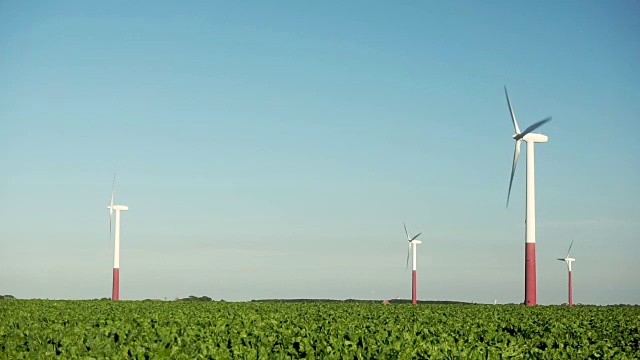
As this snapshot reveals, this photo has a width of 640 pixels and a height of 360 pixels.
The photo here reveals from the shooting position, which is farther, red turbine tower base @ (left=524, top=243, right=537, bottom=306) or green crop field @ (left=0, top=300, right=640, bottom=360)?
red turbine tower base @ (left=524, top=243, right=537, bottom=306)

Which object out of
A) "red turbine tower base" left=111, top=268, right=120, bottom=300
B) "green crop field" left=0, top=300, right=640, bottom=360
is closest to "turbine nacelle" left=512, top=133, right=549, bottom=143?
"green crop field" left=0, top=300, right=640, bottom=360

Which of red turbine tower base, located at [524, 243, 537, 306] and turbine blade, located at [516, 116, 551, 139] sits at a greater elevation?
turbine blade, located at [516, 116, 551, 139]

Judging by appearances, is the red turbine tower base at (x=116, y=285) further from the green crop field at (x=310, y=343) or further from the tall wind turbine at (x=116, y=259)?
the green crop field at (x=310, y=343)

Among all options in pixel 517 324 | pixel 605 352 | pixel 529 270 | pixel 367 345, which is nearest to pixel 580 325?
pixel 517 324

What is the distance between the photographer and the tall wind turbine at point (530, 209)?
65.9 meters

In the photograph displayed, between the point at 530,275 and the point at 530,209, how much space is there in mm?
5208

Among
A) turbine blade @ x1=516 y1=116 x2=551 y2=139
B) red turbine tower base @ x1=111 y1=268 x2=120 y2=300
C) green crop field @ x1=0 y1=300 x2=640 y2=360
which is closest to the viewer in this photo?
green crop field @ x1=0 y1=300 x2=640 y2=360

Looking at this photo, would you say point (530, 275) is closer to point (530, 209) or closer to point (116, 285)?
point (530, 209)

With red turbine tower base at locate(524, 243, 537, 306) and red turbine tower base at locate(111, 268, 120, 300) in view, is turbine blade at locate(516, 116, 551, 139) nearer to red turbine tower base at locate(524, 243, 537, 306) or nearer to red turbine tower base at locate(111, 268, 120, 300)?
red turbine tower base at locate(524, 243, 537, 306)

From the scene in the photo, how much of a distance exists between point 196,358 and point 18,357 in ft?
15.4

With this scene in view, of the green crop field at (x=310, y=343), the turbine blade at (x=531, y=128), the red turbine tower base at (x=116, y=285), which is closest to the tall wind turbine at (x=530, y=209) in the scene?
the turbine blade at (x=531, y=128)

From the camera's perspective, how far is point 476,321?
125 ft

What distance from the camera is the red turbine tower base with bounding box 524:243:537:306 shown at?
65.9 metres

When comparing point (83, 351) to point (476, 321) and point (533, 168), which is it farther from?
point (533, 168)
